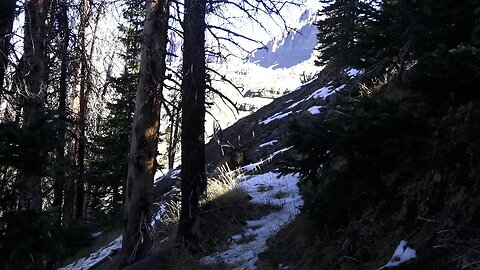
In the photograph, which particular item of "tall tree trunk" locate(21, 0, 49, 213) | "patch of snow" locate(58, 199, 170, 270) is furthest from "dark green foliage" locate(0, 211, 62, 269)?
"patch of snow" locate(58, 199, 170, 270)

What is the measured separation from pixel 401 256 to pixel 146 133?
4790mm

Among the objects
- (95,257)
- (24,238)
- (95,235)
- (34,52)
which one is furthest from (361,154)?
(95,235)

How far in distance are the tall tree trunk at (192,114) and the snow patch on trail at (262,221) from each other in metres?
0.94

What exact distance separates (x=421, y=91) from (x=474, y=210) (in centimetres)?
132

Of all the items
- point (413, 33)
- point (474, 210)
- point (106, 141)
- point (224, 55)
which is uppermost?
point (106, 141)

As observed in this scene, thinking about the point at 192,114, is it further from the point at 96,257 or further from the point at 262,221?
the point at 96,257

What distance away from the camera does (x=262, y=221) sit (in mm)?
7441

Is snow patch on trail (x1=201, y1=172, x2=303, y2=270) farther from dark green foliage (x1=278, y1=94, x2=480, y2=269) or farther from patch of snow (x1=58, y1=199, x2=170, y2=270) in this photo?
patch of snow (x1=58, y1=199, x2=170, y2=270)

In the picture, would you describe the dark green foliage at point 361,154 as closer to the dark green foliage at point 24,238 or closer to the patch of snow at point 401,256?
the patch of snow at point 401,256

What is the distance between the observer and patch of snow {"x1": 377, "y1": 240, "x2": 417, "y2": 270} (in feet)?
11.0

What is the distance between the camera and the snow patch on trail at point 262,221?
20.2 ft

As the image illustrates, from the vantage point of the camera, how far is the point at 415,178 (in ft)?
13.1

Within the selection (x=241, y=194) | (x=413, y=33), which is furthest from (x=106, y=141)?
(x=413, y=33)

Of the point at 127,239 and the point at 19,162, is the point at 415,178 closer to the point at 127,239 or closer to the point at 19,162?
the point at 19,162
